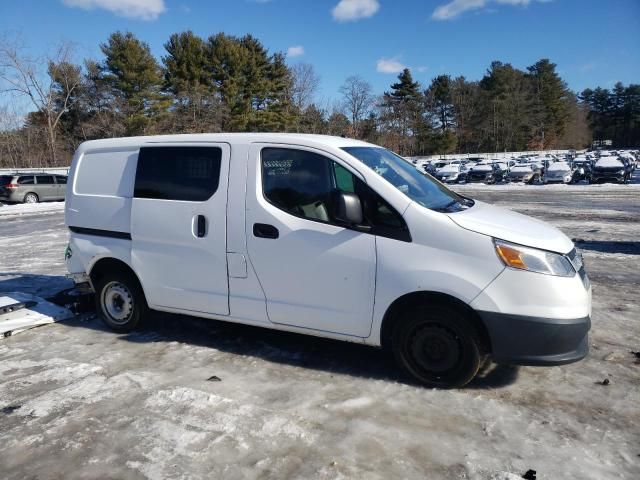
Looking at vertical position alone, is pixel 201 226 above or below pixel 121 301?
above

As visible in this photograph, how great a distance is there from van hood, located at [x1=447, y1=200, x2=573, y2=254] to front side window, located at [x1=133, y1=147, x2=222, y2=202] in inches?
85.6

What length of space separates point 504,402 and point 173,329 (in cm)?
351

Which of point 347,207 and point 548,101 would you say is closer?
point 347,207

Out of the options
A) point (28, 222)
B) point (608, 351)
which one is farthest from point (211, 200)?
point (28, 222)

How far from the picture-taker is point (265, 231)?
4141 millimetres

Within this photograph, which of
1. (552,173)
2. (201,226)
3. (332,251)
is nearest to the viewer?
(332,251)

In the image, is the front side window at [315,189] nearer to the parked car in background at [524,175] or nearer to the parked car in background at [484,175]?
the parked car in background at [524,175]

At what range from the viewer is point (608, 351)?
4562 millimetres

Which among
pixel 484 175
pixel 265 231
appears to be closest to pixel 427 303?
pixel 265 231

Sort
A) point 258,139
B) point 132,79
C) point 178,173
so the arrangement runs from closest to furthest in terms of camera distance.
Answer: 1. point 258,139
2. point 178,173
3. point 132,79

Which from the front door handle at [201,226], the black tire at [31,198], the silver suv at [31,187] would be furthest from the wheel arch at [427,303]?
the black tire at [31,198]

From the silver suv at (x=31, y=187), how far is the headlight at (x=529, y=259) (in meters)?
23.7

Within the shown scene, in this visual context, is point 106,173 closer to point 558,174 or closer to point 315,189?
point 315,189

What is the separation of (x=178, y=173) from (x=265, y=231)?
3.81 ft
